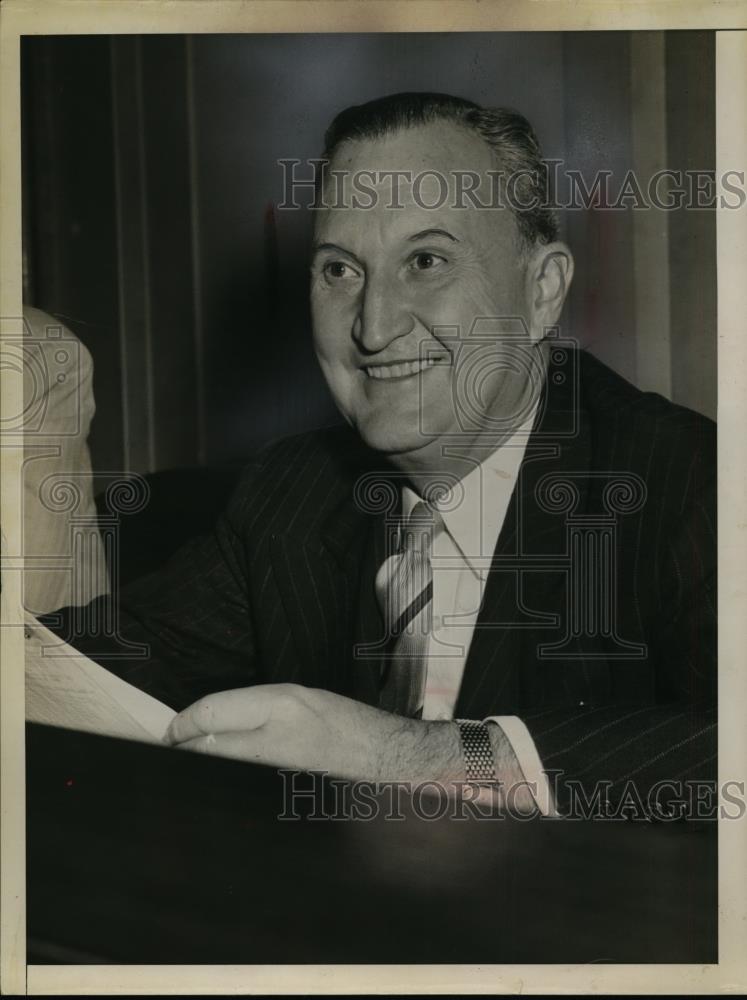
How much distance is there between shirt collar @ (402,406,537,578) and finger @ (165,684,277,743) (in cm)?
53

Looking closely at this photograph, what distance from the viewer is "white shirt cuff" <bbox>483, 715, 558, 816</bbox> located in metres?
2.44

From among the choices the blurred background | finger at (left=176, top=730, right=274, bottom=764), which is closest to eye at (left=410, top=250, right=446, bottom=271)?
the blurred background

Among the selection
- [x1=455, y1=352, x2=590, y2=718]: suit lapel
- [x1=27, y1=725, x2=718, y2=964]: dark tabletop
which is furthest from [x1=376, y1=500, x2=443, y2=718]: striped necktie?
[x1=27, y1=725, x2=718, y2=964]: dark tabletop

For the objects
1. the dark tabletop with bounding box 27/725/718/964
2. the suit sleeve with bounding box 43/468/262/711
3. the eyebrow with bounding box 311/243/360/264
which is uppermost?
the eyebrow with bounding box 311/243/360/264

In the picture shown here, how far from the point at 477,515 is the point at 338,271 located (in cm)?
61

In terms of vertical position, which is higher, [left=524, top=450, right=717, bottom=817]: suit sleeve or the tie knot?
the tie knot

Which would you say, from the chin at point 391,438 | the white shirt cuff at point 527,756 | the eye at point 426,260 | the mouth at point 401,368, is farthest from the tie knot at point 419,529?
the eye at point 426,260

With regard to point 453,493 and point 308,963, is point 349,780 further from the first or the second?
point 453,493

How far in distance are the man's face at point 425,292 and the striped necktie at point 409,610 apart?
7.7 inches

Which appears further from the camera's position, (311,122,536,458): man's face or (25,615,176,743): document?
(25,615,176,743): document

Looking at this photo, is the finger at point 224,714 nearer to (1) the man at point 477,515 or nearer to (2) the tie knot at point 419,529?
(1) the man at point 477,515

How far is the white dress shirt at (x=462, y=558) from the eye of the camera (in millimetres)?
2482

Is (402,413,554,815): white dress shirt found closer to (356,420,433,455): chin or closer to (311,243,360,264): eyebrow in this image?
(356,420,433,455): chin

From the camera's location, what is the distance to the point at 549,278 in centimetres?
244
